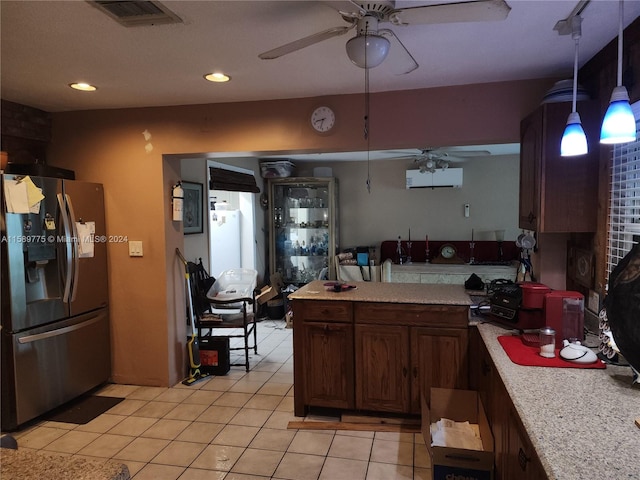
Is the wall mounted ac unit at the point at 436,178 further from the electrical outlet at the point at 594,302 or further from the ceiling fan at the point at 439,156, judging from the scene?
the electrical outlet at the point at 594,302

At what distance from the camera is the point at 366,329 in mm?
2801

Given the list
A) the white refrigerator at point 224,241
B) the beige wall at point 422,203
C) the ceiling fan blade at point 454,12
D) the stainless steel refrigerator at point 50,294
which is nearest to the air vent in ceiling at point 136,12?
the ceiling fan blade at point 454,12

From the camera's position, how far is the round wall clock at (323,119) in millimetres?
3055

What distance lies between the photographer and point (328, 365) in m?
2.88

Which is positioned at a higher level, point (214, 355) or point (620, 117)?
point (620, 117)

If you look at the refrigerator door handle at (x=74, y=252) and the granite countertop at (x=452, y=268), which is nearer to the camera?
the refrigerator door handle at (x=74, y=252)

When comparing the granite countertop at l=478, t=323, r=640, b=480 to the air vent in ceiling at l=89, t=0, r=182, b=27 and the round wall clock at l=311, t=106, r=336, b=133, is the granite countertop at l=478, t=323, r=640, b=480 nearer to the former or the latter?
the round wall clock at l=311, t=106, r=336, b=133

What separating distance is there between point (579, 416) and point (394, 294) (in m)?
1.62

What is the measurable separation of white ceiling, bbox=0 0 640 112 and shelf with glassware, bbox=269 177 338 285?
9.97ft

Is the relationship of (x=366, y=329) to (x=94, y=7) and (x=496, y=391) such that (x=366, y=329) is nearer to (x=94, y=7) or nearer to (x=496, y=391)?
(x=496, y=391)

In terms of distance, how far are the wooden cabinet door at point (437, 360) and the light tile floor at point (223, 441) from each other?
0.34 m

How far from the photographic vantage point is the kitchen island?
105 inches

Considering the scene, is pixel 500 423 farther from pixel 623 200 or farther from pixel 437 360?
pixel 623 200

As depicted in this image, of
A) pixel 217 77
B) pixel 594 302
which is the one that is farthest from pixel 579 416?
pixel 217 77
